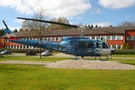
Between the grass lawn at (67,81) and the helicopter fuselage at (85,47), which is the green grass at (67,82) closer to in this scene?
the grass lawn at (67,81)

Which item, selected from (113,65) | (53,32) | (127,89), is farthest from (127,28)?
(127,89)

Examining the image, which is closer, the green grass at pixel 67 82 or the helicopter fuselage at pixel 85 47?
the green grass at pixel 67 82

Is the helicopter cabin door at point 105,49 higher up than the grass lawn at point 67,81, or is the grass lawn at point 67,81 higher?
the helicopter cabin door at point 105,49

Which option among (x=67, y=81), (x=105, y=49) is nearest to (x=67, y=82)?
(x=67, y=81)

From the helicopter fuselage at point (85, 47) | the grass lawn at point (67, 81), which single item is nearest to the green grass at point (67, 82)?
the grass lawn at point (67, 81)

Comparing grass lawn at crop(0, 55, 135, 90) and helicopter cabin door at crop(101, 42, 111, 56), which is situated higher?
helicopter cabin door at crop(101, 42, 111, 56)

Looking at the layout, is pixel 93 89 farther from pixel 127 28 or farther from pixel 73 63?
pixel 127 28

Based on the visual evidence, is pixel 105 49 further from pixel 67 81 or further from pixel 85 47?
pixel 67 81

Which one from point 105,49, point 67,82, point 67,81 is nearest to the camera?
point 67,82

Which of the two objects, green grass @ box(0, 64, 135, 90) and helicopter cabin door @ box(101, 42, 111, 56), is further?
helicopter cabin door @ box(101, 42, 111, 56)

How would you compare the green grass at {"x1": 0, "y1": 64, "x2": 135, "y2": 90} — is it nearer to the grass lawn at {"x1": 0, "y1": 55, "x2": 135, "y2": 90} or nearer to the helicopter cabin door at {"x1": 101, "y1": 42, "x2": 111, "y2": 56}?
the grass lawn at {"x1": 0, "y1": 55, "x2": 135, "y2": 90}

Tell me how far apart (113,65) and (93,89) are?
11.3 metres

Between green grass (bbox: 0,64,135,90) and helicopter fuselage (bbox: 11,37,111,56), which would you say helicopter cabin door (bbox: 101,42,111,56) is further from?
green grass (bbox: 0,64,135,90)

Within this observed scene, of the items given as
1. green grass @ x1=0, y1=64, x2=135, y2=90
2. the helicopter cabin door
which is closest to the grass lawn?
green grass @ x1=0, y1=64, x2=135, y2=90
